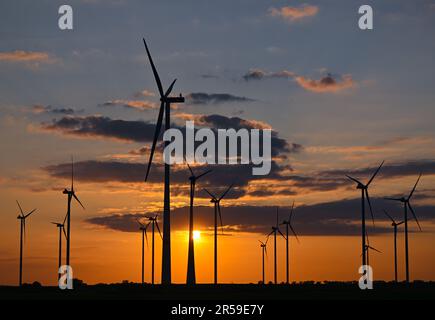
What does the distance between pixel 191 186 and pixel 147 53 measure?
39.0 metres
